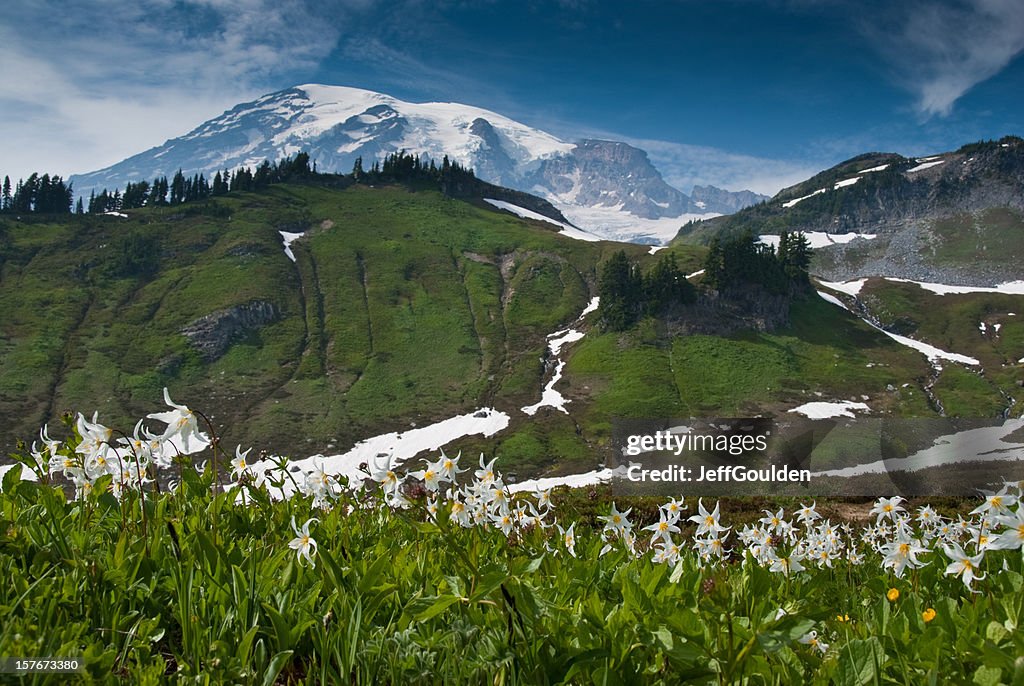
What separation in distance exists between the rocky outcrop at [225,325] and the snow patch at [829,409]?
301 ft

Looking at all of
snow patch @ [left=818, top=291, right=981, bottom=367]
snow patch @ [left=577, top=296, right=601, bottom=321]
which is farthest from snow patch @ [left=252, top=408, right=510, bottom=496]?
snow patch @ [left=818, top=291, right=981, bottom=367]

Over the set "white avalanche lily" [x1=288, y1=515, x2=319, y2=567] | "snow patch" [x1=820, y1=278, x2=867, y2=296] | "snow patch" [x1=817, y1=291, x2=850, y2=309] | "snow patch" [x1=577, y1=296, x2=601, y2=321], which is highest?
"snow patch" [x1=820, y1=278, x2=867, y2=296]

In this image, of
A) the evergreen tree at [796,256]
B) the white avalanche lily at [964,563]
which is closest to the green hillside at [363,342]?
the evergreen tree at [796,256]

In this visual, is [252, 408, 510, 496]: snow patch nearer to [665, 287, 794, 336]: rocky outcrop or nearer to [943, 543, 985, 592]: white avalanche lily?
[665, 287, 794, 336]: rocky outcrop

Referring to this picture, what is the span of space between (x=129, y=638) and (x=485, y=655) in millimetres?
1131

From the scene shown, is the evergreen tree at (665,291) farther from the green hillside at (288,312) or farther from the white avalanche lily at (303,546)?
the white avalanche lily at (303,546)

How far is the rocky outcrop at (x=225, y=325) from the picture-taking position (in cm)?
11681

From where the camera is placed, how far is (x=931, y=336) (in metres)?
136

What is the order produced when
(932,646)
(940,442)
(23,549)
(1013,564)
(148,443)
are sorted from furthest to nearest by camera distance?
(940,442) → (148,443) → (1013,564) → (23,549) → (932,646)

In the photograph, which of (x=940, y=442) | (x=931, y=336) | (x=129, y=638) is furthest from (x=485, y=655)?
(x=931, y=336)

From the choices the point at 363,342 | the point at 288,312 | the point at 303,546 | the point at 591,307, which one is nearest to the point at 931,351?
the point at 591,307

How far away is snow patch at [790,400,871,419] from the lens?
9862 centimetres

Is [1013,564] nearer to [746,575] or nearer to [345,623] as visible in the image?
[746,575]

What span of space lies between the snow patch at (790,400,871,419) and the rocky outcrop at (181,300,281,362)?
91.8 metres
